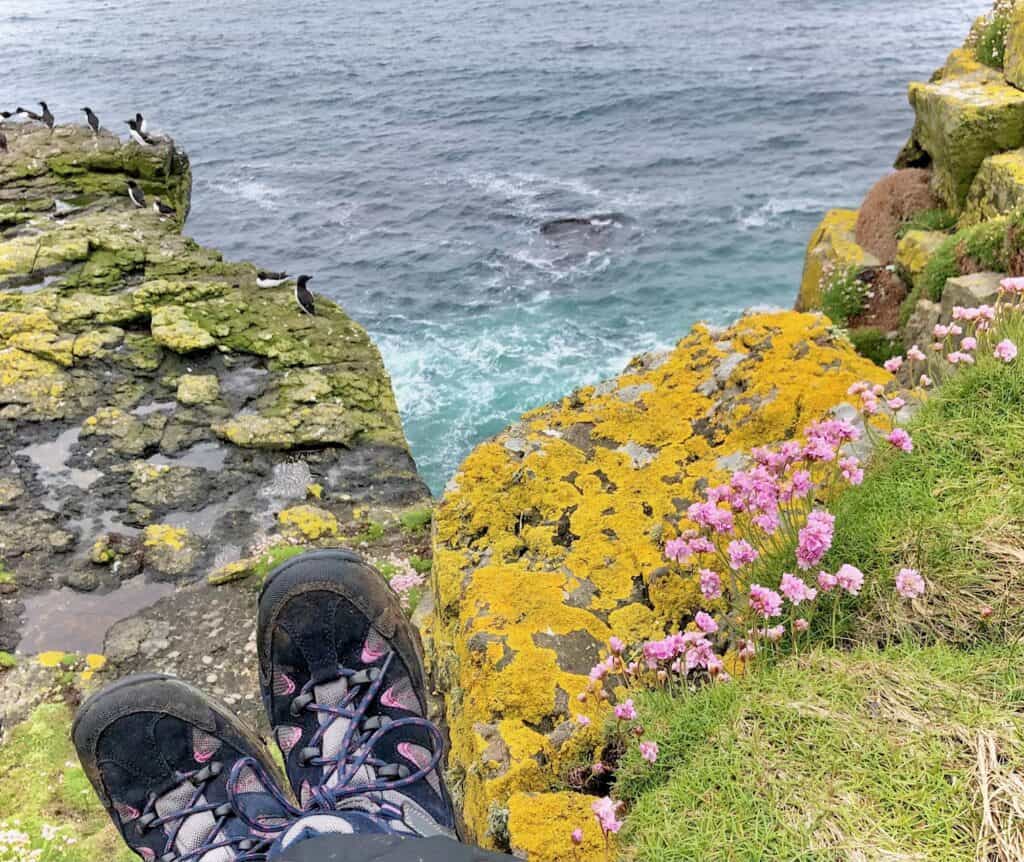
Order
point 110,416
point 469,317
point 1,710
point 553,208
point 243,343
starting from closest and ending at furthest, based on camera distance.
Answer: point 1,710, point 110,416, point 243,343, point 469,317, point 553,208

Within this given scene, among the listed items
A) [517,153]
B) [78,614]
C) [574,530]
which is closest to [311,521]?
[78,614]

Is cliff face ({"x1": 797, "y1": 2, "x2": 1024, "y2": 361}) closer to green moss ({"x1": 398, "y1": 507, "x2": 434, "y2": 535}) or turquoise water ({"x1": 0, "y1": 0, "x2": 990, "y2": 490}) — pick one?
green moss ({"x1": 398, "y1": 507, "x2": 434, "y2": 535})

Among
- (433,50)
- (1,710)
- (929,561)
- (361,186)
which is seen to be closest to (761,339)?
(929,561)

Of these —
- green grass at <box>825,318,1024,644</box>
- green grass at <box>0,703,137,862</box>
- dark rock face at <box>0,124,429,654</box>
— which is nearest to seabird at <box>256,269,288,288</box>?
dark rock face at <box>0,124,429,654</box>

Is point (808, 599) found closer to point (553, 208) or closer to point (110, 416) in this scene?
point (110, 416)

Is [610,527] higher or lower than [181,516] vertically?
higher

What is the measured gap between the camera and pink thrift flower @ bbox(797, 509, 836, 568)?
10.1 ft

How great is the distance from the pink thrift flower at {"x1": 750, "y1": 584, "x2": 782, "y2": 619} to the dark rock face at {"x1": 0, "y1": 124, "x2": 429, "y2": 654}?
7.13m

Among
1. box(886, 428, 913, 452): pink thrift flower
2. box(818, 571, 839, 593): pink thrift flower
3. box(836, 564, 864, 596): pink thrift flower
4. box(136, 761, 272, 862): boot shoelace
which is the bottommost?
box(136, 761, 272, 862): boot shoelace

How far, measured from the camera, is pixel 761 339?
5.95m

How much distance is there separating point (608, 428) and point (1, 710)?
6460 millimetres

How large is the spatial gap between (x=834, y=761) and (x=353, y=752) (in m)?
2.48

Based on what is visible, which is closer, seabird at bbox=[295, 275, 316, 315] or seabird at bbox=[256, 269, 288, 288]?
seabird at bbox=[295, 275, 316, 315]

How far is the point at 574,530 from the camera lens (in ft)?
15.9
